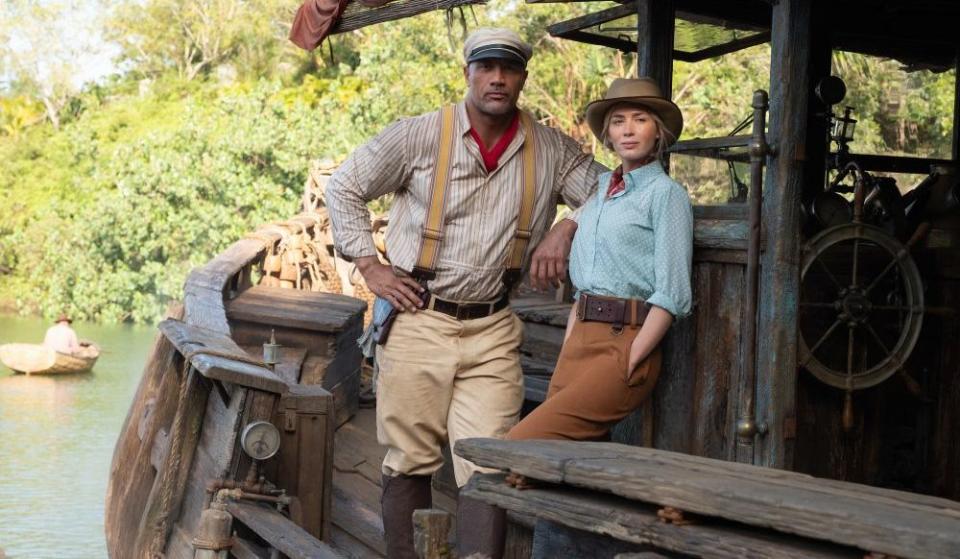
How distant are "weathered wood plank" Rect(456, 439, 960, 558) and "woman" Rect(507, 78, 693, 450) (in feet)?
1.51

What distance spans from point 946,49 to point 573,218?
7.70 feet

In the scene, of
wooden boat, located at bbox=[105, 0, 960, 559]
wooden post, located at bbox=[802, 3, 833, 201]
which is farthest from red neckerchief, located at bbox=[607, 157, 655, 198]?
wooden post, located at bbox=[802, 3, 833, 201]

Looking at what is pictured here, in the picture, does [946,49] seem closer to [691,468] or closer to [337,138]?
[691,468]

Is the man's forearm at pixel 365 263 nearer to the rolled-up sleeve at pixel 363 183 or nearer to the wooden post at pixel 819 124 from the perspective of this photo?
the rolled-up sleeve at pixel 363 183

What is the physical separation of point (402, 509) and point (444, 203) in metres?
1.08

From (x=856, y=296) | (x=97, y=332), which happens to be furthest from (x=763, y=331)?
(x=97, y=332)

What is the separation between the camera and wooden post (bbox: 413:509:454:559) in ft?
11.8

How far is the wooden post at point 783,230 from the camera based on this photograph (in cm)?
423

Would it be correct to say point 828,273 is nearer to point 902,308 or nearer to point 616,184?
point 902,308

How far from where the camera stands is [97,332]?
87.8 ft

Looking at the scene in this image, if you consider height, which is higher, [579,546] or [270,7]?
[270,7]

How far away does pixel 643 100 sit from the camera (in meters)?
4.32

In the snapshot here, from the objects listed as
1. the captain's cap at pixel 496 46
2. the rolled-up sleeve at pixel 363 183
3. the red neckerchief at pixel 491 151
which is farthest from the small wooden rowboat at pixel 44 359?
the captain's cap at pixel 496 46

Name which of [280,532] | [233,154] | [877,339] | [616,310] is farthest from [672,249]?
[233,154]
